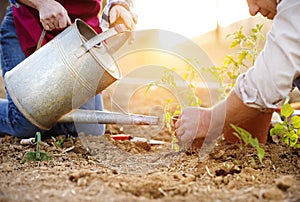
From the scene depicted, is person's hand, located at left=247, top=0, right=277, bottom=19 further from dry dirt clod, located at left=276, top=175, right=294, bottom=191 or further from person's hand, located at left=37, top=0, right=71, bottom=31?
person's hand, located at left=37, top=0, right=71, bottom=31

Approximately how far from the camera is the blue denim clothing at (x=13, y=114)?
237 centimetres

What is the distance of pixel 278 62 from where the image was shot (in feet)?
4.75

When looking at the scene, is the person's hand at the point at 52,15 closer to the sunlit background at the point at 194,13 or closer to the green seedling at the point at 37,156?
the green seedling at the point at 37,156

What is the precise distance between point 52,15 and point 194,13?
509cm

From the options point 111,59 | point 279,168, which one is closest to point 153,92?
point 111,59

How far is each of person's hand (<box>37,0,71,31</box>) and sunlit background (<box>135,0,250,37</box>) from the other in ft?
12.0

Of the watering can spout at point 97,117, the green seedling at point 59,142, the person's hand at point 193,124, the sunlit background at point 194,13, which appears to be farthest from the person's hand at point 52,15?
the sunlit background at point 194,13

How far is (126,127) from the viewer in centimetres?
297

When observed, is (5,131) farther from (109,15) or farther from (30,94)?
(109,15)

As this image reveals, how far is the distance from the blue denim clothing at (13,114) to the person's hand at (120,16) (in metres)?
0.65

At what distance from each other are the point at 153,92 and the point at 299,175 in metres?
3.81

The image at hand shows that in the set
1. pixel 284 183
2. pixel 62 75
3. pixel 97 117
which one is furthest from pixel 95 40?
pixel 284 183

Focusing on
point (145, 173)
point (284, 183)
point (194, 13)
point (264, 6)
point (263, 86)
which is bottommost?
point (145, 173)

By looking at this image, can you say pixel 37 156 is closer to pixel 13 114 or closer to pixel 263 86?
pixel 13 114
